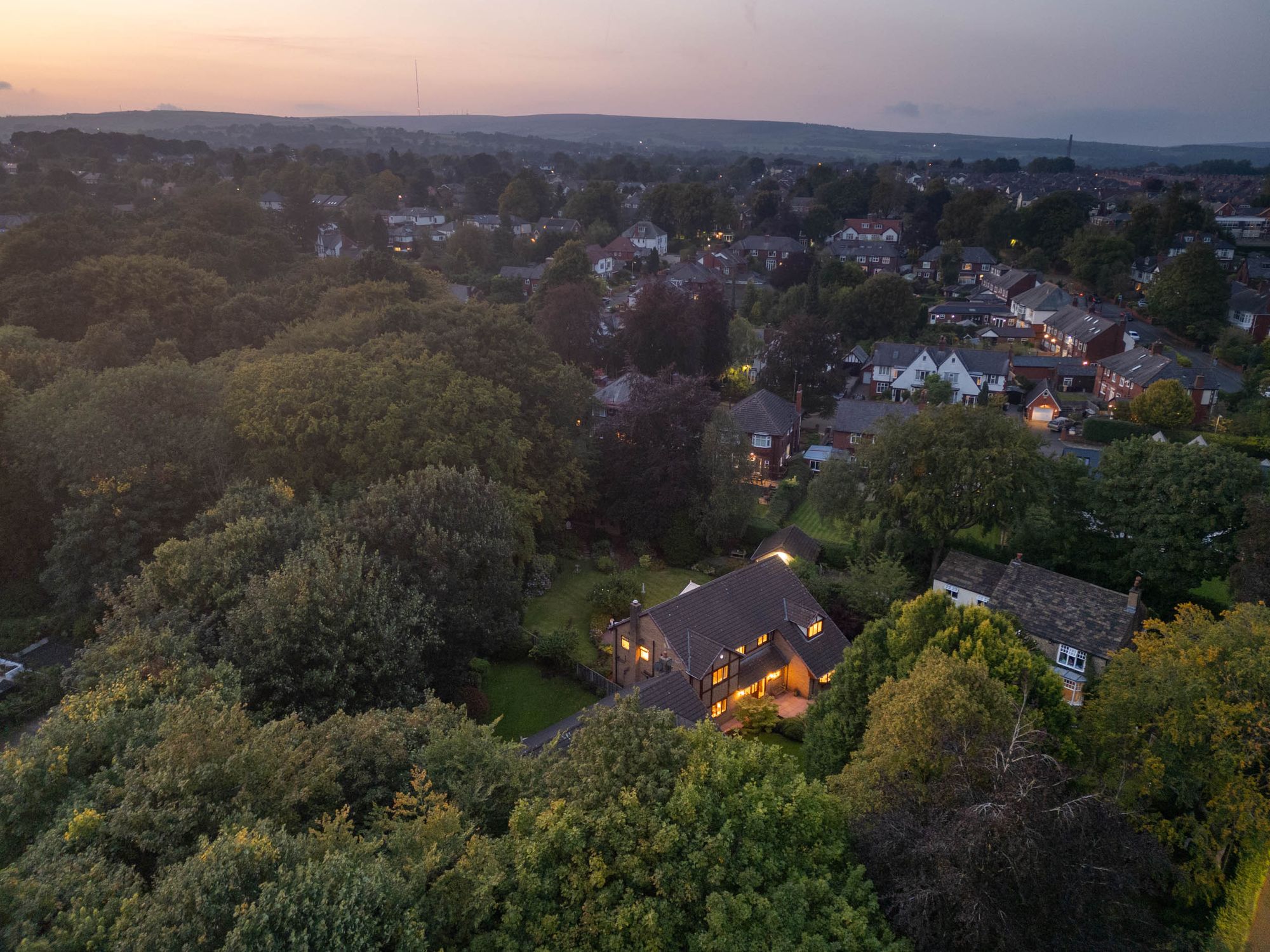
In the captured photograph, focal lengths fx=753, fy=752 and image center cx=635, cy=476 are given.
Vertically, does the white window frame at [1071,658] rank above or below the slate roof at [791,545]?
above

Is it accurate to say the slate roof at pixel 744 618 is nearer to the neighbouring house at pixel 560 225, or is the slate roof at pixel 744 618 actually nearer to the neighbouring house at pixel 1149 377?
the neighbouring house at pixel 1149 377

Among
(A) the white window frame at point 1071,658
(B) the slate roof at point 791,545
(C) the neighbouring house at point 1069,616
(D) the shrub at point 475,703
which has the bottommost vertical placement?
(D) the shrub at point 475,703

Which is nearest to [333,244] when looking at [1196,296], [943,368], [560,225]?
[560,225]

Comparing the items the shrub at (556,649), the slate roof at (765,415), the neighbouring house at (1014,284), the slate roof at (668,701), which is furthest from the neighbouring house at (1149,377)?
the shrub at (556,649)

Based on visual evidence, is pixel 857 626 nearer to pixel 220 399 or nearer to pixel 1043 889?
pixel 1043 889

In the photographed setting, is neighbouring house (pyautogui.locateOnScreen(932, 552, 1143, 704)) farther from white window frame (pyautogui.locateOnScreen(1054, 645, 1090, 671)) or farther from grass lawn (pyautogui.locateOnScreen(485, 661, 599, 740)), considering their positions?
grass lawn (pyautogui.locateOnScreen(485, 661, 599, 740))

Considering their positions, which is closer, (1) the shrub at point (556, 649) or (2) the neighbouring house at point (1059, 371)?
(1) the shrub at point (556, 649)

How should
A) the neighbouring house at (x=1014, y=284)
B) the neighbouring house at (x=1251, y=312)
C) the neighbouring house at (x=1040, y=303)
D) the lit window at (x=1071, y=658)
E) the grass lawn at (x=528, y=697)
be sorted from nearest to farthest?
the grass lawn at (x=528, y=697), the lit window at (x=1071, y=658), the neighbouring house at (x=1251, y=312), the neighbouring house at (x=1040, y=303), the neighbouring house at (x=1014, y=284)
